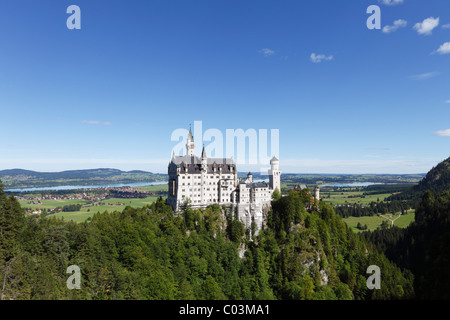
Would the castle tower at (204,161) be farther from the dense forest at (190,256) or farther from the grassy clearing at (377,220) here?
the grassy clearing at (377,220)

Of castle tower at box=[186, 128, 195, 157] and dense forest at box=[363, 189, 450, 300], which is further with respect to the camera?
dense forest at box=[363, 189, 450, 300]

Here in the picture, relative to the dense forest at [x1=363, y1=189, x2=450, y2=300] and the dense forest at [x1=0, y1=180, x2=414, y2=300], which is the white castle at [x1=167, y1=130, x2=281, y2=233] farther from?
the dense forest at [x1=363, y1=189, x2=450, y2=300]

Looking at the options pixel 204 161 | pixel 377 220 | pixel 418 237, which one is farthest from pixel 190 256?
pixel 377 220

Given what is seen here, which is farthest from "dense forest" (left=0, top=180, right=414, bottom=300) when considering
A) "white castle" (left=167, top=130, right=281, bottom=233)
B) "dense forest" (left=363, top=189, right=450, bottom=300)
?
"dense forest" (left=363, top=189, right=450, bottom=300)

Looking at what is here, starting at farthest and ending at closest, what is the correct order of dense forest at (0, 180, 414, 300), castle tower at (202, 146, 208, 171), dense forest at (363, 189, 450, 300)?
dense forest at (363, 189, 450, 300)
castle tower at (202, 146, 208, 171)
dense forest at (0, 180, 414, 300)

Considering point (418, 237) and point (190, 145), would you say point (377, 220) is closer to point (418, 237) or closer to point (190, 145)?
point (418, 237)

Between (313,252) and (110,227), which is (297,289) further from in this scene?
(110,227)
